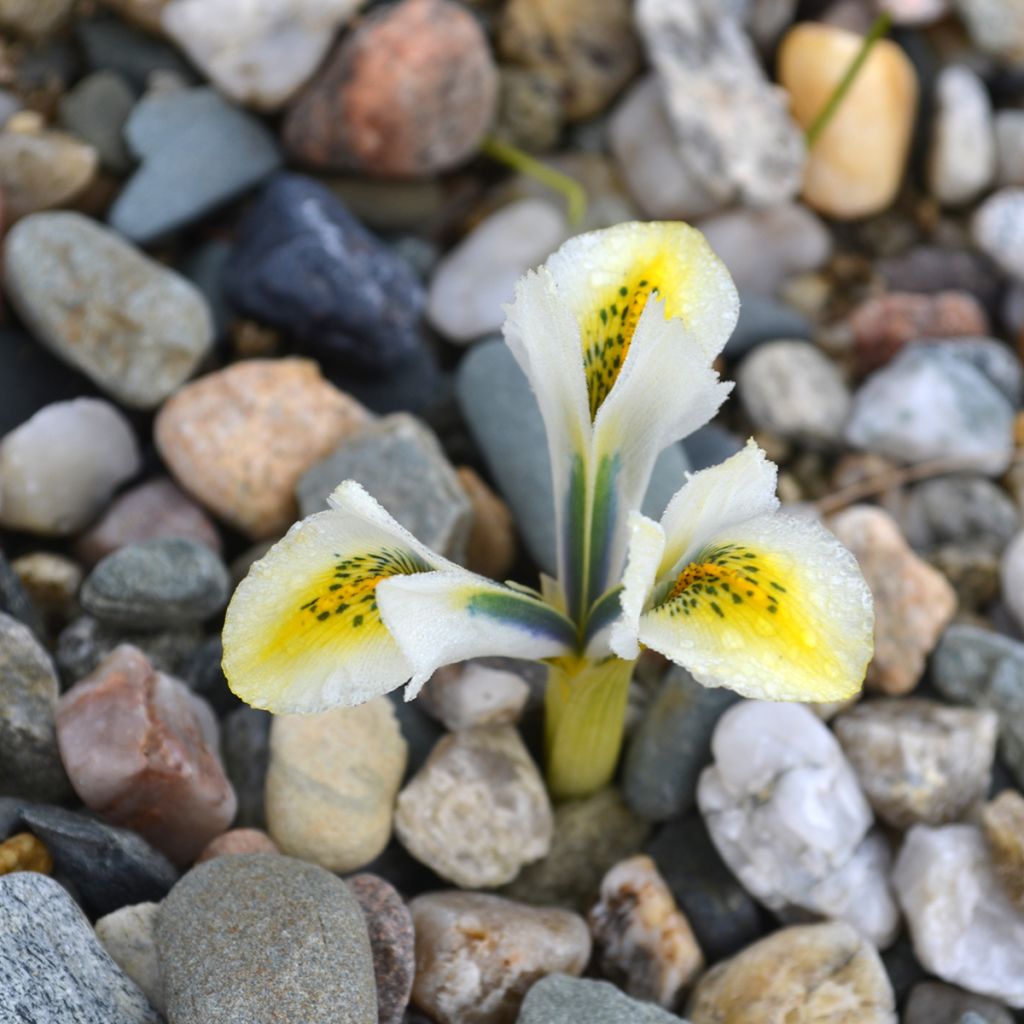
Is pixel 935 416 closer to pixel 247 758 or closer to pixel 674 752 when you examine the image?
pixel 674 752

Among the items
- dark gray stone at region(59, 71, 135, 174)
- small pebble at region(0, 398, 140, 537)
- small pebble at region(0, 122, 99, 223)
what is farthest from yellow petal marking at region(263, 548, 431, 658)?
dark gray stone at region(59, 71, 135, 174)

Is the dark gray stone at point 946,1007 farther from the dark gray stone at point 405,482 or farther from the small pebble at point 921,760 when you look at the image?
the dark gray stone at point 405,482

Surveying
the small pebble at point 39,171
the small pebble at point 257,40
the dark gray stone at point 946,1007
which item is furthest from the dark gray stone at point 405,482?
the dark gray stone at point 946,1007

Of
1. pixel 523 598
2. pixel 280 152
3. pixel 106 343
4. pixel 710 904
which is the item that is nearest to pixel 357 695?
pixel 523 598

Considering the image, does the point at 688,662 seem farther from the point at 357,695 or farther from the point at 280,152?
the point at 280,152

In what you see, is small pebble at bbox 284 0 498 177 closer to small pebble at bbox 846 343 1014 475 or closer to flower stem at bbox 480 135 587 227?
flower stem at bbox 480 135 587 227
